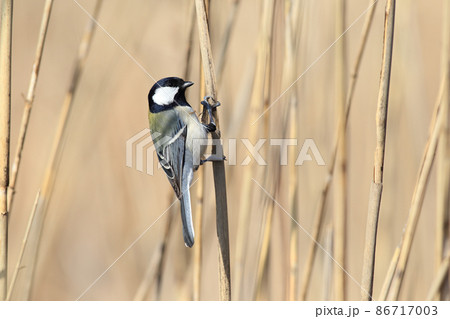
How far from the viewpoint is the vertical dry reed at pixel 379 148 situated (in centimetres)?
94

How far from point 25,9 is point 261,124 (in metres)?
1.25

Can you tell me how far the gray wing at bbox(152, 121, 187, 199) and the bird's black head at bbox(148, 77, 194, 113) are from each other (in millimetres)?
105

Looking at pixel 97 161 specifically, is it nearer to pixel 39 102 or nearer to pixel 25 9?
pixel 39 102

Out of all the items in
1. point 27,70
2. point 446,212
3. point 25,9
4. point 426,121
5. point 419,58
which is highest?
point 25,9

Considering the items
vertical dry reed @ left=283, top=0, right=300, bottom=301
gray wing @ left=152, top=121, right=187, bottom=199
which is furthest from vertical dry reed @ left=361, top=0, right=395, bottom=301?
gray wing @ left=152, top=121, right=187, bottom=199

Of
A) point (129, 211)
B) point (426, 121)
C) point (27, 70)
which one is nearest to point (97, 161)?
point (129, 211)

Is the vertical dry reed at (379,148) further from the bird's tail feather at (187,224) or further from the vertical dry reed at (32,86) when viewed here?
the vertical dry reed at (32,86)

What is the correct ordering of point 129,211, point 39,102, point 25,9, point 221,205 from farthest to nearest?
point 39,102, point 25,9, point 129,211, point 221,205

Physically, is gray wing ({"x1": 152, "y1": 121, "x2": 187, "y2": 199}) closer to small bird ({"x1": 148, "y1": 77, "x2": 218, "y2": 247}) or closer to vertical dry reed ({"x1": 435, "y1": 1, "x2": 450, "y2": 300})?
small bird ({"x1": 148, "y1": 77, "x2": 218, "y2": 247})

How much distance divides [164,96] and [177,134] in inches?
7.5

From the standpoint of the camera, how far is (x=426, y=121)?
5.34 ft

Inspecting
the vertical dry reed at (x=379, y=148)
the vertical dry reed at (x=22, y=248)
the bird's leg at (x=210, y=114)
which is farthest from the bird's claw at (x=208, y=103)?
the vertical dry reed at (x=22, y=248)

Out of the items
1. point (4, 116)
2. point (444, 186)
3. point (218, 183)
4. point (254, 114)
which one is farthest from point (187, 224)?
point (444, 186)

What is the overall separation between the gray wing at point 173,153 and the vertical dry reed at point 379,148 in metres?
0.52
